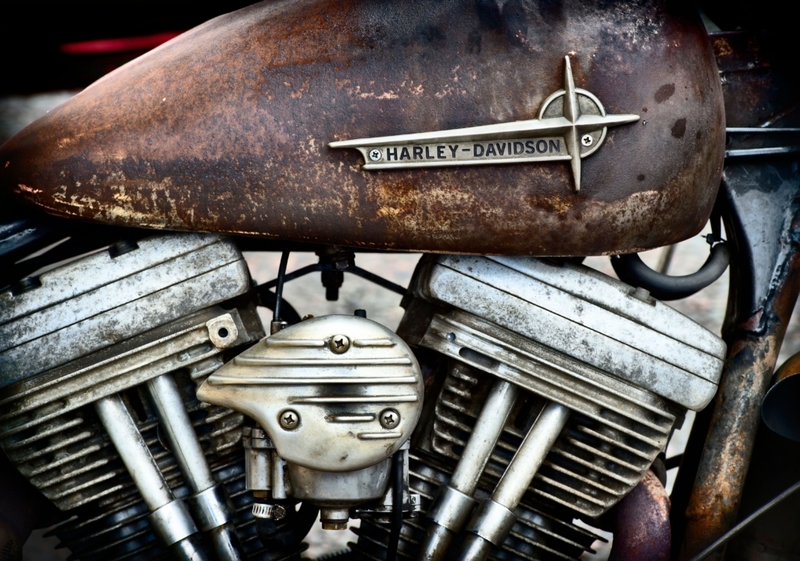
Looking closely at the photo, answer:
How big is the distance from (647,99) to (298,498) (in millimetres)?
761

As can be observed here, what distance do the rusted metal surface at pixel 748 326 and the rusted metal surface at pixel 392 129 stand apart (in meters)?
0.23

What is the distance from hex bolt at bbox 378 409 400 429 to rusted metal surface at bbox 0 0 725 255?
233mm

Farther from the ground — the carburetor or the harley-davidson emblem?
the harley-davidson emblem

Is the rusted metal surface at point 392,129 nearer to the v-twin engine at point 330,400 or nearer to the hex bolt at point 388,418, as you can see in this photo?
the v-twin engine at point 330,400

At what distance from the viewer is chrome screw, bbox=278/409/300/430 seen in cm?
109

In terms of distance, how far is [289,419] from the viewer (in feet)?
3.59

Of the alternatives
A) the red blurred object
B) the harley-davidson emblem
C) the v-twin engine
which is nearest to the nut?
the v-twin engine

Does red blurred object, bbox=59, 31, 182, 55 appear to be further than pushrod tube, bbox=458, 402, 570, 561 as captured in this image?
Yes

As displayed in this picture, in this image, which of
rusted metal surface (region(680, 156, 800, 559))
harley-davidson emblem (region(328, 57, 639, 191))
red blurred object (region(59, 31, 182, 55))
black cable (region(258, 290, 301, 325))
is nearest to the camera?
harley-davidson emblem (region(328, 57, 639, 191))

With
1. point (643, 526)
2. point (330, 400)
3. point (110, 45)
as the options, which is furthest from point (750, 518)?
point (110, 45)

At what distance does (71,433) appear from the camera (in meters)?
1.19

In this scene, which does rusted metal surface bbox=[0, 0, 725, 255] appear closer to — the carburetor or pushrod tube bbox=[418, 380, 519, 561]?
the carburetor

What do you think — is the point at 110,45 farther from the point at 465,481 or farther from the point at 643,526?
the point at 643,526

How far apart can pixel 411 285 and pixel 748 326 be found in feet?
1.84
